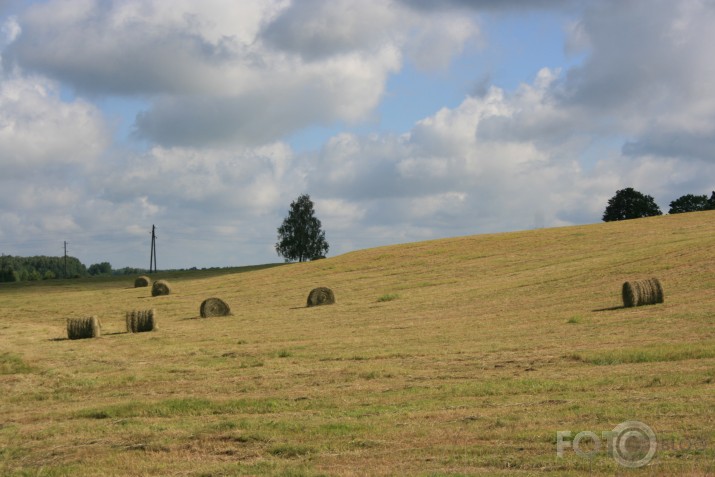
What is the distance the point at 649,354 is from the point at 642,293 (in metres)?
11.8

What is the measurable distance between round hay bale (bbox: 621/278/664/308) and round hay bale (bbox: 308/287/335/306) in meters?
15.1

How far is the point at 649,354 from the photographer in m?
17.0

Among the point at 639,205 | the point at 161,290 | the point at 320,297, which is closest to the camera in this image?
the point at 320,297

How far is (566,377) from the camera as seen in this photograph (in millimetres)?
15133

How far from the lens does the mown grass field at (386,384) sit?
10.1 metres

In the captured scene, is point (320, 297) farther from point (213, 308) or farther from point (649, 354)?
point (649, 354)

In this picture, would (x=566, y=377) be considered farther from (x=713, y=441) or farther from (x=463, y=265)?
(x=463, y=265)

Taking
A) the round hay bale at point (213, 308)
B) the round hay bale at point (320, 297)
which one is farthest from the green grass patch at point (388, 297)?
the round hay bale at point (213, 308)

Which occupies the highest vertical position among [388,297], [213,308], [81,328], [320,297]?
[320,297]

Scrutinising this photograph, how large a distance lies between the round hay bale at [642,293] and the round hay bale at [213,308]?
1752 centimetres

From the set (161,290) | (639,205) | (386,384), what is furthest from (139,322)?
(639,205)

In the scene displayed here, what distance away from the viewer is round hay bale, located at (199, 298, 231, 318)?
36.6m

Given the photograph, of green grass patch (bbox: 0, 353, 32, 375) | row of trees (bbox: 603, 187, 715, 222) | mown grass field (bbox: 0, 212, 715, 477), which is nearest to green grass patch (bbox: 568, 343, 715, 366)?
mown grass field (bbox: 0, 212, 715, 477)

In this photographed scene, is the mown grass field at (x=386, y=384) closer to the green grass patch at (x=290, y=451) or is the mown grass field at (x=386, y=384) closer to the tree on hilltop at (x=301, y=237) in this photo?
the green grass patch at (x=290, y=451)
